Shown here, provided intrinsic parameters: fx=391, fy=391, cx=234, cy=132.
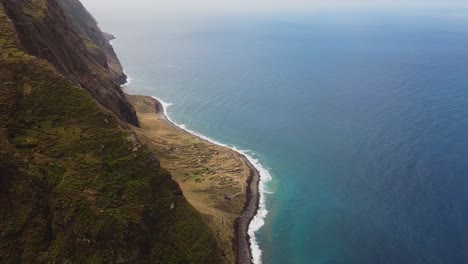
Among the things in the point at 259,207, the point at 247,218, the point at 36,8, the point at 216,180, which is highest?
the point at 36,8

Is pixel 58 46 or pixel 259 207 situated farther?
pixel 58 46

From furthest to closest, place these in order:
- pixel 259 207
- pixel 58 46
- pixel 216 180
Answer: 1. pixel 58 46
2. pixel 216 180
3. pixel 259 207

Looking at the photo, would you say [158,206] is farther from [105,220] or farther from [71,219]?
[71,219]

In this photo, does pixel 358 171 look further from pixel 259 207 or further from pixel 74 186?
pixel 74 186

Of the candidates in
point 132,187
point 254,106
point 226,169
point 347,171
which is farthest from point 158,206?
point 254,106

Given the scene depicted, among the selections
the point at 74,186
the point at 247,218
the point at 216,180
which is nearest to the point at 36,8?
the point at 74,186

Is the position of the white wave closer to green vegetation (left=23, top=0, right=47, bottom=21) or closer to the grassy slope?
the grassy slope

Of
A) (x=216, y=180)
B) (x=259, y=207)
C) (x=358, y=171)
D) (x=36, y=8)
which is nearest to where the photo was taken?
(x=259, y=207)
